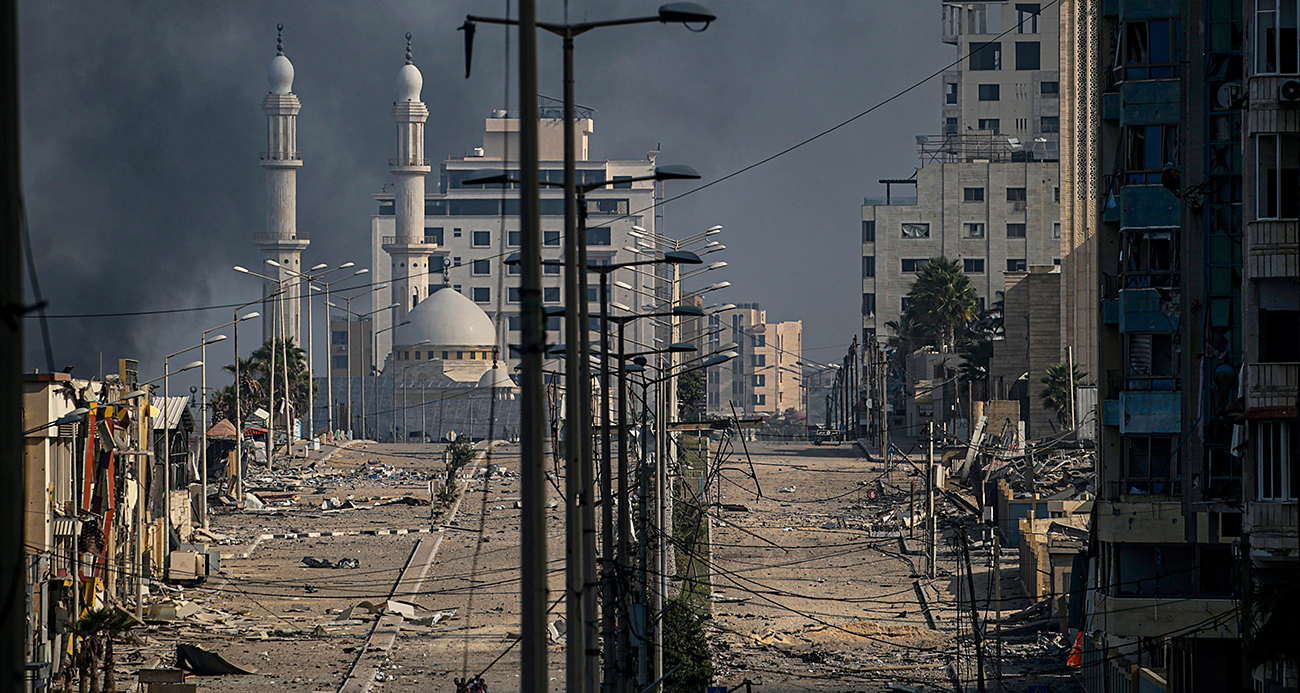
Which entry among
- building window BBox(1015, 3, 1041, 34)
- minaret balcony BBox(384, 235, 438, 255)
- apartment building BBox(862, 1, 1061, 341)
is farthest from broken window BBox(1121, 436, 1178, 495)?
minaret balcony BBox(384, 235, 438, 255)

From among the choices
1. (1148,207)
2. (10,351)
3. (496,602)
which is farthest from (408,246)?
(10,351)

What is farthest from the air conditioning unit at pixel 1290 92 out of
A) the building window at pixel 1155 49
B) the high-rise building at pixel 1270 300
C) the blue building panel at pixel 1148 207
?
the building window at pixel 1155 49

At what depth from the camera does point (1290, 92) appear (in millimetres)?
20812

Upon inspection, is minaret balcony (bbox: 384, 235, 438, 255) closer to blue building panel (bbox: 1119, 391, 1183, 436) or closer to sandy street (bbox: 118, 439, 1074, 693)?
sandy street (bbox: 118, 439, 1074, 693)

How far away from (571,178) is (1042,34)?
4935 inches

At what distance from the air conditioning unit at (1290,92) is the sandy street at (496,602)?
A: 12534mm

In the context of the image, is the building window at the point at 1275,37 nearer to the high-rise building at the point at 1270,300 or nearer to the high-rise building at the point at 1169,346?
the high-rise building at the point at 1270,300

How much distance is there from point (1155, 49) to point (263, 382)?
71428 millimetres

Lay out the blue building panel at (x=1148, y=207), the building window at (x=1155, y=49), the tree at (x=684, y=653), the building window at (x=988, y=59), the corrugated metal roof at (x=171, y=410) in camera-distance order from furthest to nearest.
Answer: the building window at (x=988, y=59) → the corrugated metal roof at (x=171, y=410) → the tree at (x=684, y=653) → the building window at (x=1155, y=49) → the blue building panel at (x=1148, y=207)

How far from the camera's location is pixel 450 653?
3544 cm

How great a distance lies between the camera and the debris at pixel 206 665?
109ft

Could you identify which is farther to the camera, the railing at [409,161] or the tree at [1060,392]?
the railing at [409,161]

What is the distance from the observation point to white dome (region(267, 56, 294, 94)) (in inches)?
4899

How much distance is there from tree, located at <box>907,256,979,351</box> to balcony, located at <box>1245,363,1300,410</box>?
270 ft
